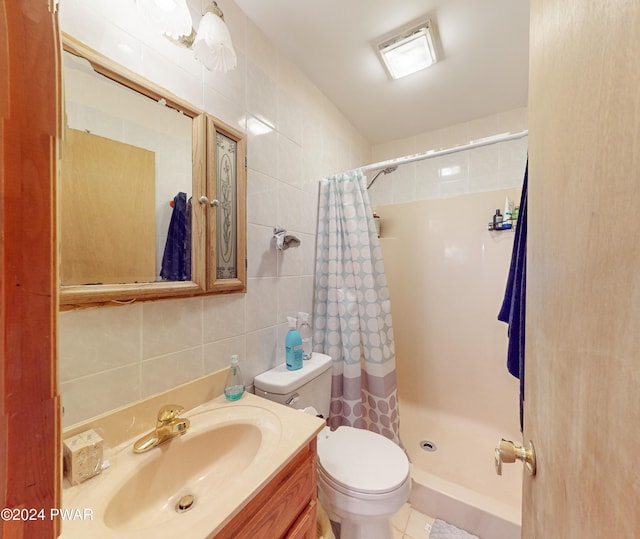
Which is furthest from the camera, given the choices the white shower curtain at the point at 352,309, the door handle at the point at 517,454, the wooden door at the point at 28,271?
the white shower curtain at the point at 352,309

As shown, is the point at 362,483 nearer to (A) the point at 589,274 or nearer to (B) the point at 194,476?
(B) the point at 194,476

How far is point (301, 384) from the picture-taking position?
114 centimetres

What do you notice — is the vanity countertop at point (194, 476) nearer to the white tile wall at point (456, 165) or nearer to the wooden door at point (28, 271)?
the wooden door at point (28, 271)

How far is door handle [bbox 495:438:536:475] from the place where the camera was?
48 cm

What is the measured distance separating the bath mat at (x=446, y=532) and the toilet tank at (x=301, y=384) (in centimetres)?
69

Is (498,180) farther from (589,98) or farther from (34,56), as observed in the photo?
(34,56)

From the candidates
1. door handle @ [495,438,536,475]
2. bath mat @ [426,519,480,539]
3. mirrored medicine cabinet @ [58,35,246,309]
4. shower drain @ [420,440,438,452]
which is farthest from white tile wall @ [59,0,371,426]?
shower drain @ [420,440,438,452]

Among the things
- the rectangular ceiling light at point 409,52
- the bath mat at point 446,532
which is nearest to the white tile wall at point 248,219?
the rectangular ceiling light at point 409,52

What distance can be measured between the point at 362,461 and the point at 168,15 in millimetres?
1658

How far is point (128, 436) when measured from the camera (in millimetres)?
758

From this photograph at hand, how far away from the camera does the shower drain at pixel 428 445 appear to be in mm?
1664

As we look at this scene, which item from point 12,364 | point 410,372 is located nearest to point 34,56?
point 12,364

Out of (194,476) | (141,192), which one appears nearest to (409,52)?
(141,192)

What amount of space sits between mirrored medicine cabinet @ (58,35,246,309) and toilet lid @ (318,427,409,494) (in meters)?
0.78
